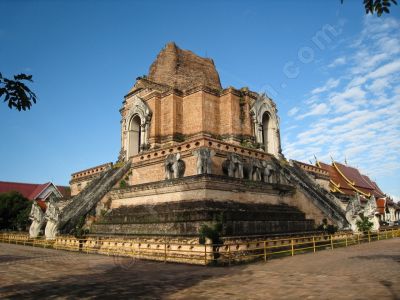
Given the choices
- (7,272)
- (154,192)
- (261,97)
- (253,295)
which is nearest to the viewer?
(253,295)

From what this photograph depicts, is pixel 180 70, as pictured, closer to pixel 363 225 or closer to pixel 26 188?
pixel 363 225

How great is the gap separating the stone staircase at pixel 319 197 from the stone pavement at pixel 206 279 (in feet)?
21.5

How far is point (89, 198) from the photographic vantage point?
58.3 feet

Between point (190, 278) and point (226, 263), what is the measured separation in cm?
261

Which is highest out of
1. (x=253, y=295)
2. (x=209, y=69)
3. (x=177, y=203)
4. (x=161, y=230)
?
(x=209, y=69)

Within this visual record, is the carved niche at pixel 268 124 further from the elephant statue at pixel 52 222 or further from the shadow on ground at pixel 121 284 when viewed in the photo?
the shadow on ground at pixel 121 284

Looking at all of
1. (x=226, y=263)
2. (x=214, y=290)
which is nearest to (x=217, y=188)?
(x=226, y=263)

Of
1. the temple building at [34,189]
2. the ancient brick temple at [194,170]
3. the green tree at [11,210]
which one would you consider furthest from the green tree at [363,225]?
the temple building at [34,189]

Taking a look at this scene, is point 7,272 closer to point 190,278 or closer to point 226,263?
point 190,278

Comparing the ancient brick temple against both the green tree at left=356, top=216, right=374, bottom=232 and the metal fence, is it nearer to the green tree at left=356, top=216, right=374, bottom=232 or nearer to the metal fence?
the metal fence

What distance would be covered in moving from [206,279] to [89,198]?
11206 millimetres

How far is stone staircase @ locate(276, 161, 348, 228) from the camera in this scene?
58.2 feet

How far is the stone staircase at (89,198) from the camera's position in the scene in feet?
55.5

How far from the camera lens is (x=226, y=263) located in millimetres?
10750
